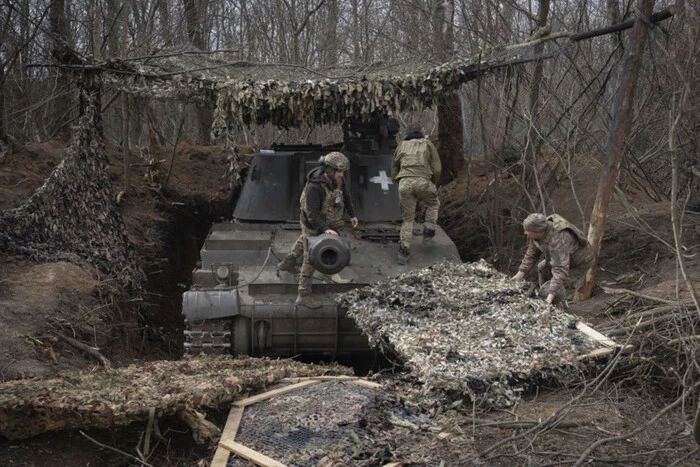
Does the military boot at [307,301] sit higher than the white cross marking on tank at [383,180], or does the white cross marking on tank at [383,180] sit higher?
the white cross marking on tank at [383,180]

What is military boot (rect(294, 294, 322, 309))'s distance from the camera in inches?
297

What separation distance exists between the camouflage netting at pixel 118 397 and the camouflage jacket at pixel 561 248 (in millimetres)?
2676

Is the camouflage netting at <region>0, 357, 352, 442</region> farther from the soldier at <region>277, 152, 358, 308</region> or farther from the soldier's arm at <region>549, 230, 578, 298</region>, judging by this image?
the soldier's arm at <region>549, 230, 578, 298</region>

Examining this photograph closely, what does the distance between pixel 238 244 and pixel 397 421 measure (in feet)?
13.3

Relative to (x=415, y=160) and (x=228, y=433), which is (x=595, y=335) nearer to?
(x=228, y=433)

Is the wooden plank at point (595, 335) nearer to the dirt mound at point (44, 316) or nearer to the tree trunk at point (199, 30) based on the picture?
the dirt mound at point (44, 316)

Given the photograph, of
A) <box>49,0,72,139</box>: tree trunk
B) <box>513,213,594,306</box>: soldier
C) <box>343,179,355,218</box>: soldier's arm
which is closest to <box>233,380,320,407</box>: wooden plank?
<box>513,213,594,306</box>: soldier

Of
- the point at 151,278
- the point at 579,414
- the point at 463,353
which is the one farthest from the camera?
the point at 151,278

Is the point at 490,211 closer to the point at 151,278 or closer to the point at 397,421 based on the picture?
the point at 151,278

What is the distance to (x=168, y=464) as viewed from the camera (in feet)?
16.0

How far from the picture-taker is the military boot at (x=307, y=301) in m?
7.54

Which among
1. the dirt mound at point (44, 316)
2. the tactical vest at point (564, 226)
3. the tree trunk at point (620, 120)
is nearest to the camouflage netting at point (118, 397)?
the dirt mound at point (44, 316)

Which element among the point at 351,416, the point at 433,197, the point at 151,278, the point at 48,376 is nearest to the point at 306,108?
the point at 433,197

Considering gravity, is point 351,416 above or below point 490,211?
below
